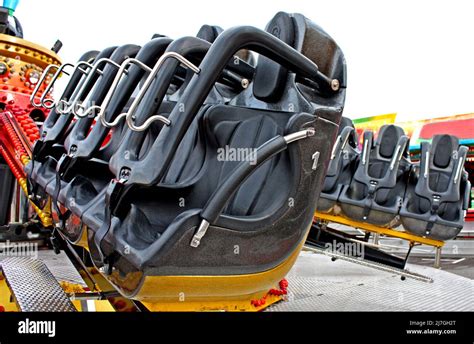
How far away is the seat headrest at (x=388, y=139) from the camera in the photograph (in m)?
3.90

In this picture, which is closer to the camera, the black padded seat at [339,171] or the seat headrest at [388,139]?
the black padded seat at [339,171]

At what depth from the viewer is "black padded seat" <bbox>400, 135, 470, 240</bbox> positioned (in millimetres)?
3475

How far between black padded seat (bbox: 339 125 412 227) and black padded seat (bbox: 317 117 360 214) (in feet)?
0.19

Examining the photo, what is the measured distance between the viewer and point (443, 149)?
373 centimetres

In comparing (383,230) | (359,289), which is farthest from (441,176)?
(359,289)

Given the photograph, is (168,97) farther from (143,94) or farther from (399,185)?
(399,185)

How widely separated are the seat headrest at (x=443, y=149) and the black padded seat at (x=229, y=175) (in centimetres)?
255

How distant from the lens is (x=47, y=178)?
2.32m

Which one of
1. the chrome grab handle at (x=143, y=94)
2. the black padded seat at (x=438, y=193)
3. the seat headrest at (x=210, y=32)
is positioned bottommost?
the black padded seat at (x=438, y=193)

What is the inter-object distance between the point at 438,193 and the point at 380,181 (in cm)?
43
